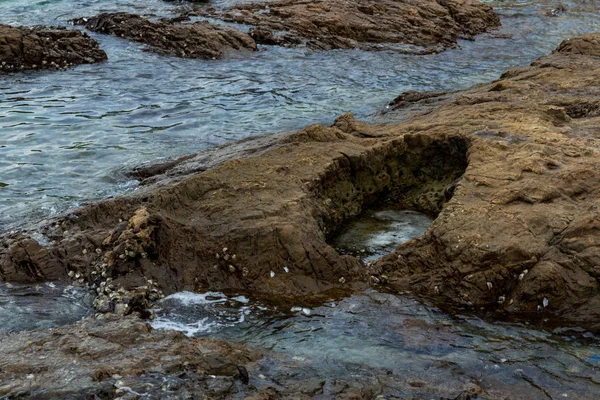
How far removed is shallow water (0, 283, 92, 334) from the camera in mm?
5818

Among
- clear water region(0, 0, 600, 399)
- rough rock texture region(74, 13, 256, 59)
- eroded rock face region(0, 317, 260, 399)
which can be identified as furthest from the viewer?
rough rock texture region(74, 13, 256, 59)

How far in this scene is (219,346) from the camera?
5086 mm

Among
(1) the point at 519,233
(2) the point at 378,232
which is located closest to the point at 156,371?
(1) the point at 519,233

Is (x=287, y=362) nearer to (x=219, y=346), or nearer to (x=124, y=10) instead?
(x=219, y=346)

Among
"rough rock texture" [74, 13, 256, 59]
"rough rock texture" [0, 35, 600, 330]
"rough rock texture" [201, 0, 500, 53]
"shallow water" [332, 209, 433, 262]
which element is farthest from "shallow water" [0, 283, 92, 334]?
"rough rock texture" [201, 0, 500, 53]

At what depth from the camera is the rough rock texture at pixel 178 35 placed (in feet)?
50.7

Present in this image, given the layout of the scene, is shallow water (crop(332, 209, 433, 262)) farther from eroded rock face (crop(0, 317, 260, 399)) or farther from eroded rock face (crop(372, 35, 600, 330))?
eroded rock face (crop(0, 317, 260, 399))

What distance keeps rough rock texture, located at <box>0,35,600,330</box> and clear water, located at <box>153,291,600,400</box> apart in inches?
11.3

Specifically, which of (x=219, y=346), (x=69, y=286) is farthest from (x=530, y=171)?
(x=69, y=286)

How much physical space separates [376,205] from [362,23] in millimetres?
10212

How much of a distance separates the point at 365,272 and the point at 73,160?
5371 mm

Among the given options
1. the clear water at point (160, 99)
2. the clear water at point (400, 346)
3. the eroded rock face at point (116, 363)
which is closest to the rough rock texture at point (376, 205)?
the clear water at point (400, 346)

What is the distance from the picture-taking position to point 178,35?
15766mm

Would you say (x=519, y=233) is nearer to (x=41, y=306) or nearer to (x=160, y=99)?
(x=41, y=306)
